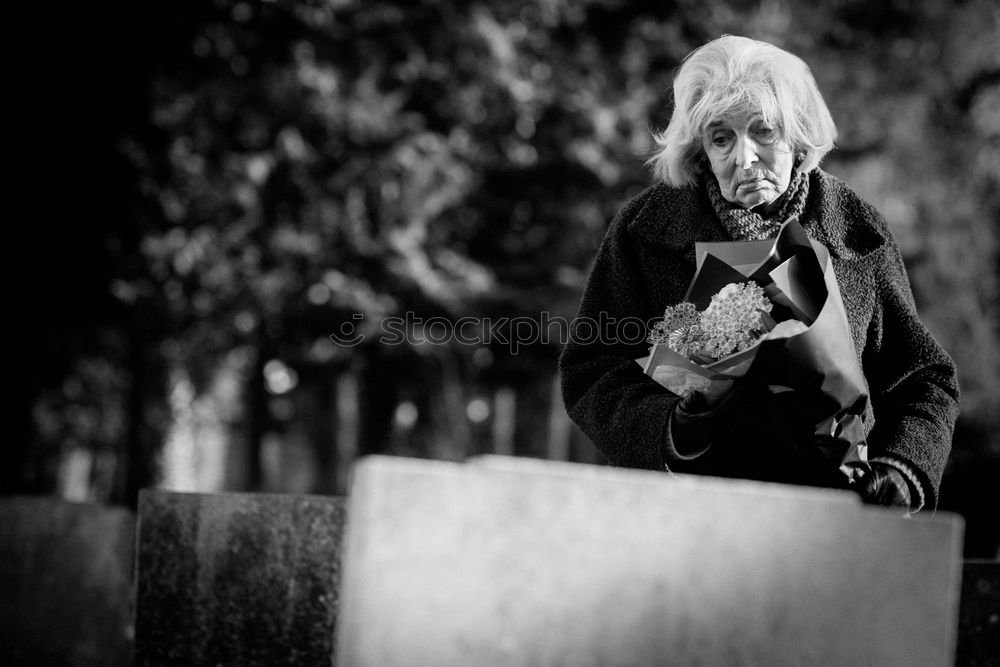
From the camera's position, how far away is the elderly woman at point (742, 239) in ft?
9.10

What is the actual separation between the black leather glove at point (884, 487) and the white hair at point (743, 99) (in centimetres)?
79

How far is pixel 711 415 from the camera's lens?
2582 mm

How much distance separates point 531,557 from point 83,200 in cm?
845

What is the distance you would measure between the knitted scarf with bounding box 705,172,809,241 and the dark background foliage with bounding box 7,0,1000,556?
6237mm

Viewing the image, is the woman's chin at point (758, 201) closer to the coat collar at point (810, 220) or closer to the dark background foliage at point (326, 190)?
the coat collar at point (810, 220)

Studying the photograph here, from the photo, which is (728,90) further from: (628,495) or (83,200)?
(83,200)

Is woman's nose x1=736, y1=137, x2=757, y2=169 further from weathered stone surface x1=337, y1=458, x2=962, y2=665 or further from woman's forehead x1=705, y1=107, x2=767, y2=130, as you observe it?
weathered stone surface x1=337, y1=458, x2=962, y2=665

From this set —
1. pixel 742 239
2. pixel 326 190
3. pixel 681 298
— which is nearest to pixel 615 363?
pixel 681 298

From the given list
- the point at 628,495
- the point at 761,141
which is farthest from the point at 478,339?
the point at 628,495

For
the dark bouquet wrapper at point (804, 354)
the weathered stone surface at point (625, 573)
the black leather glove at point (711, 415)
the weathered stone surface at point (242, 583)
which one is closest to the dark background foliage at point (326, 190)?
the weathered stone surface at point (242, 583)

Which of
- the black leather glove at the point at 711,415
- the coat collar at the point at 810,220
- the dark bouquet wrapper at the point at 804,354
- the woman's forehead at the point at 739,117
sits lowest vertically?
the black leather glove at the point at 711,415

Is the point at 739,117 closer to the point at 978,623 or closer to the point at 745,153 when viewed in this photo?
the point at 745,153

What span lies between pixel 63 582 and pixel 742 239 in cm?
356

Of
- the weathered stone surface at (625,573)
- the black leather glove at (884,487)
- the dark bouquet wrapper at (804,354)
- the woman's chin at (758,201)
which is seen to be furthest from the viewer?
the woman's chin at (758,201)
